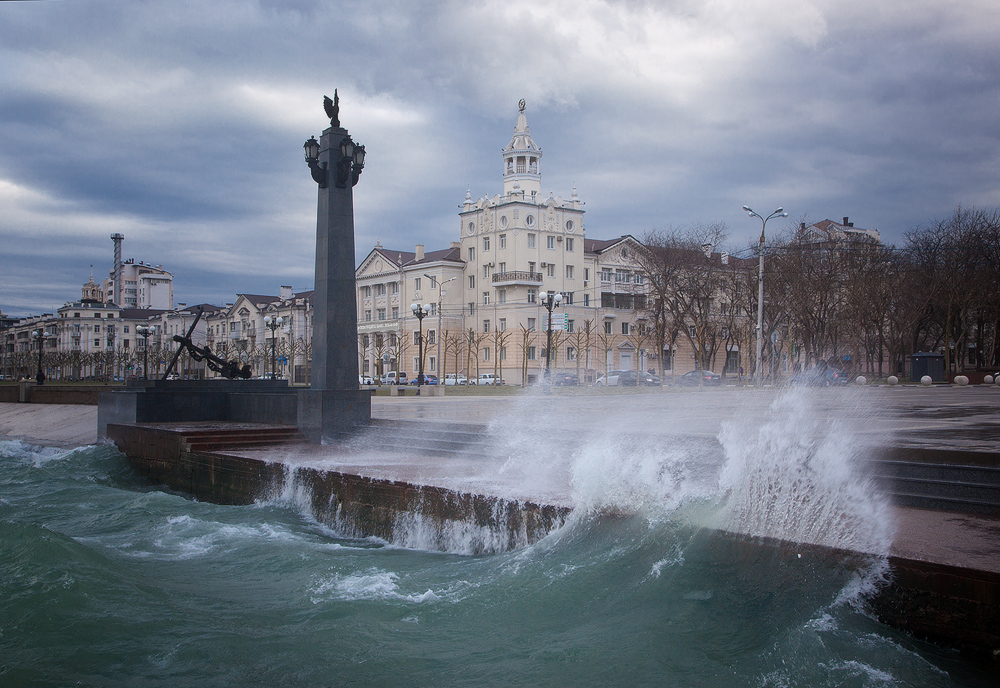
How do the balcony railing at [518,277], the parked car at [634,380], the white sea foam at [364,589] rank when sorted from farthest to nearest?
the balcony railing at [518,277] < the parked car at [634,380] < the white sea foam at [364,589]

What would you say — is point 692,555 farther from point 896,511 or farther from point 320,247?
point 320,247

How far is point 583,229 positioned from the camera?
271ft

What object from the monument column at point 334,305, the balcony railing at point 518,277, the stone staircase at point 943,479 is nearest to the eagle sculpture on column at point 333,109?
the monument column at point 334,305

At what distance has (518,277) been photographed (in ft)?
251

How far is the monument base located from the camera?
1695cm

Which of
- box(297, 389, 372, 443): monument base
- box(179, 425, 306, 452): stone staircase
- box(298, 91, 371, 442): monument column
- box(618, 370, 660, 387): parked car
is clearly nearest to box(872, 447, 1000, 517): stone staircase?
box(297, 389, 372, 443): monument base

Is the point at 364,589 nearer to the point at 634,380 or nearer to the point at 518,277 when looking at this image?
the point at 634,380

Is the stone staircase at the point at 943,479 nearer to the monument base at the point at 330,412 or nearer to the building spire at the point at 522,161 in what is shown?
the monument base at the point at 330,412

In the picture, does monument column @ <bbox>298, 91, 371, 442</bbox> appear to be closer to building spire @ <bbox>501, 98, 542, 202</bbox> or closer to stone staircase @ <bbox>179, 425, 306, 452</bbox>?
stone staircase @ <bbox>179, 425, 306, 452</bbox>

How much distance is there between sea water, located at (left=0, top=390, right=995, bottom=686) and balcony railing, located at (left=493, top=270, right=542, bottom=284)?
65953 millimetres

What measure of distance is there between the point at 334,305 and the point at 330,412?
8.06 feet

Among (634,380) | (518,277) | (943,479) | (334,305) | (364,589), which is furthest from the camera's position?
(518,277)

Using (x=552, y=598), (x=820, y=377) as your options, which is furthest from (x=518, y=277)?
(x=552, y=598)

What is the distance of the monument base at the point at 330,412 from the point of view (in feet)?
55.6
